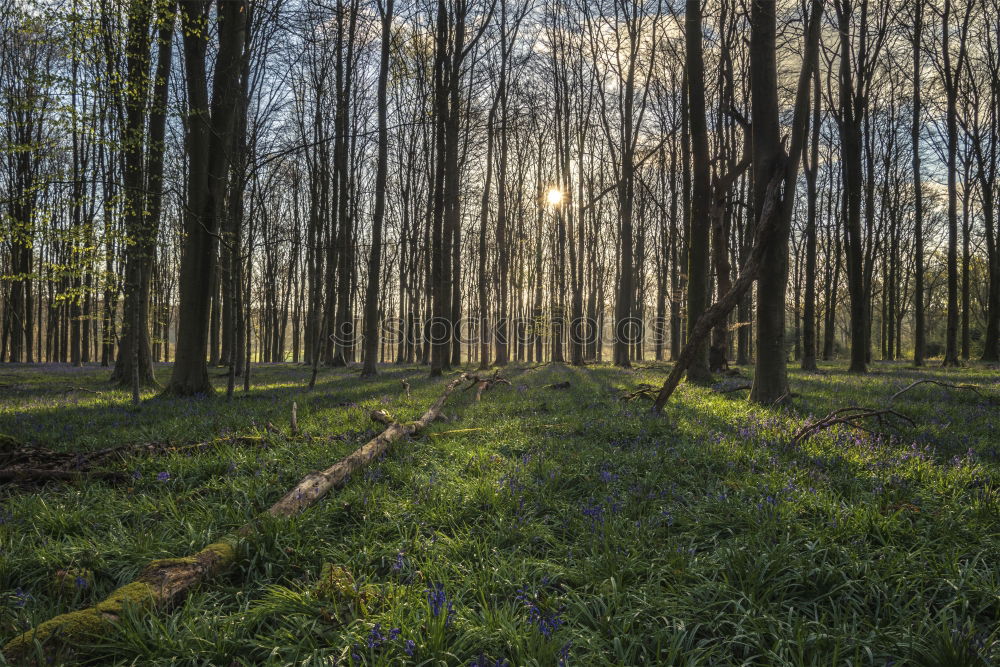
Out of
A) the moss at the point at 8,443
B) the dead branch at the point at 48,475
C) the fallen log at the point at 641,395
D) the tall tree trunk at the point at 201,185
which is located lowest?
the dead branch at the point at 48,475

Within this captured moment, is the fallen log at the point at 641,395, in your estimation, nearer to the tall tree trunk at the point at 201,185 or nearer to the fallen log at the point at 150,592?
the fallen log at the point at 150,592

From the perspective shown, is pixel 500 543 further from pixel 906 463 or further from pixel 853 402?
pixel 853 402

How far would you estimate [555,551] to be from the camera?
2812 millimetres

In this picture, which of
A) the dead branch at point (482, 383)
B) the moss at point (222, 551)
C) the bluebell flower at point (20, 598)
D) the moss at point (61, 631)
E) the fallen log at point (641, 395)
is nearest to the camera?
the moss at point (61, 631)

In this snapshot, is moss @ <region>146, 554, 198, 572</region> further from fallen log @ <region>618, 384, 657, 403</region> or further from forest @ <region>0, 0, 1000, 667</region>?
fallen log @ <region>618, 384, 657, 403</region>

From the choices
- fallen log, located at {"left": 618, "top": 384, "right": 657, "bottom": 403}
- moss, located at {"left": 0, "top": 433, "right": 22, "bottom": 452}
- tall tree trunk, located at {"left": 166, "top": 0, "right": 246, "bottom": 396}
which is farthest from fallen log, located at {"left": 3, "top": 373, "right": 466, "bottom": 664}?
tall tree trunk, located at {"left": 166, "top": 0, "right": 246, "bottom": 396}

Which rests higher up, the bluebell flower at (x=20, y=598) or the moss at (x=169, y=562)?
the moss at (x=169, y=562)

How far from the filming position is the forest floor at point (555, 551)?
6.39ft

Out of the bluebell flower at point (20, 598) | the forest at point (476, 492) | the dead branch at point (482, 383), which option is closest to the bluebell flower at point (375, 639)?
the forest at point (476, 492)

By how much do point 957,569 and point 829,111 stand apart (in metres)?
23.3

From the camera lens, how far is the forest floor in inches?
76.6

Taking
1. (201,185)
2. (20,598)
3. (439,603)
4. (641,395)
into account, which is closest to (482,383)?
(641,395)

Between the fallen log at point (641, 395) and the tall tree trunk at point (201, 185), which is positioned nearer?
the fallen log at point (641, 395)

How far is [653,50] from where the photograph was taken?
1878 cm
